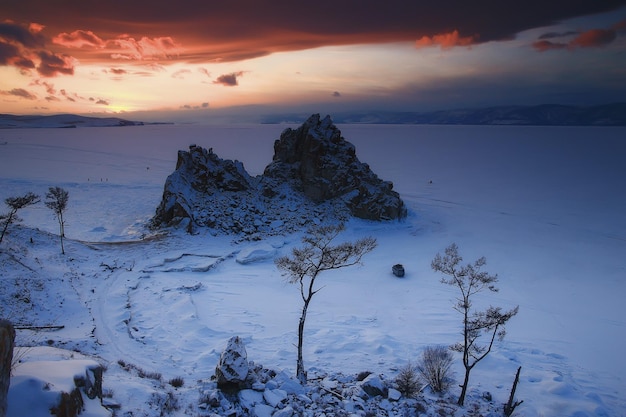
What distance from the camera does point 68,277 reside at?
28719 mm

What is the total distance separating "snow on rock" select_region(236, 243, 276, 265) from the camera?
36719 mm

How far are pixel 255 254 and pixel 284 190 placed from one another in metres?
14.3

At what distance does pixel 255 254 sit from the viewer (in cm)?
3741

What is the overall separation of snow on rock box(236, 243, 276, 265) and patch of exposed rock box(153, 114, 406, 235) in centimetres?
445

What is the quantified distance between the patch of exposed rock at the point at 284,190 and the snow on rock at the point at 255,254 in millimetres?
4445

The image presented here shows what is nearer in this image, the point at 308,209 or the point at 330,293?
the point at 330,293

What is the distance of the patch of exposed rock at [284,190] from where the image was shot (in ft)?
144

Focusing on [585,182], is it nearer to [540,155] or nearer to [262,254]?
[540,155]

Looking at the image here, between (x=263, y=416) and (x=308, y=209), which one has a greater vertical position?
(x=308, y=209)

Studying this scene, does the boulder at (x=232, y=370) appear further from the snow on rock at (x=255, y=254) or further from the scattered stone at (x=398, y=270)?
the scattered stone at (x=398, y=270)

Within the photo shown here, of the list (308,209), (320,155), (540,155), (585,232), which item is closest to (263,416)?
(308,209)

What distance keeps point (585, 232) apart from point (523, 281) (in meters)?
24.0

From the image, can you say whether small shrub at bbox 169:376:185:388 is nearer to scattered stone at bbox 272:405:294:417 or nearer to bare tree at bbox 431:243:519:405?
scattered stone at bbox 272:405:294:417

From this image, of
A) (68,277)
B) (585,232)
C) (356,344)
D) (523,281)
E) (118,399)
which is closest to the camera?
(118,399)
